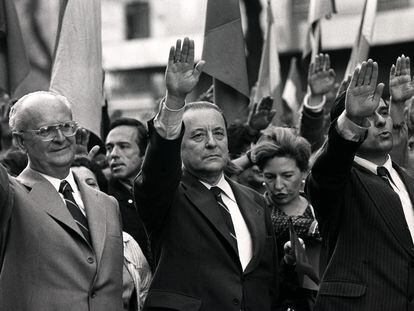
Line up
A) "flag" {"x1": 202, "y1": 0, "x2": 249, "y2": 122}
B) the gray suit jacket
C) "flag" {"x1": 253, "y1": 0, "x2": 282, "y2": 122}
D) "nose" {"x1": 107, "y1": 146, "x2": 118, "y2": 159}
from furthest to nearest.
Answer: "flag" {"x1": 253, "y1": 0, "x2": 282, "y2": 122} → "nose" {"x1": 107, "y1": 146, "x2": 118, "y2": 159} → "flag" {"x1": 202, "y1": 0, "x2": 249, "y2": 122} → the gray suit jacket

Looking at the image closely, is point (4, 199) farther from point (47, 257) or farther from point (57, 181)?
point (57, 181)

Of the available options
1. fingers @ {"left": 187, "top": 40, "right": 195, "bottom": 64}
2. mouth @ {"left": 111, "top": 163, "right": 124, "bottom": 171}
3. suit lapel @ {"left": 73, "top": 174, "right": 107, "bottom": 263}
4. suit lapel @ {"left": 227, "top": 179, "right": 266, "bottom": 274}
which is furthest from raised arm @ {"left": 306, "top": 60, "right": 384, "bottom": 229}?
mouth @ {"left": 111, "top": 163, "right": 124, "bottom": 171}

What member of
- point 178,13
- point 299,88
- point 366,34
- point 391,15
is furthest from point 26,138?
point 178,13

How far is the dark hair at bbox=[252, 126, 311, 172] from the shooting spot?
5.88 metres

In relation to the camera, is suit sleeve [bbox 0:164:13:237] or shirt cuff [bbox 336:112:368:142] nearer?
suit sleeve [bbox 0:164:13:237]

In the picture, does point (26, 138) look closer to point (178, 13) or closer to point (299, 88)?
point (299, 88)

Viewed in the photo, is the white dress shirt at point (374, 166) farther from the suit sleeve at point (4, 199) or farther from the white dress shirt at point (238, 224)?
the suit sleeve at point (4, 199)

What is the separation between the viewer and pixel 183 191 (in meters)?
4.73

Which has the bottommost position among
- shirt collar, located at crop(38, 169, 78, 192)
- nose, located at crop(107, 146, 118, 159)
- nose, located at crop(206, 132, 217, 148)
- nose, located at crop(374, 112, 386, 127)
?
nose, located at crop(107, 146, 118, 159)

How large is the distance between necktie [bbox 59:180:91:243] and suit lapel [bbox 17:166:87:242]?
0.24 feet

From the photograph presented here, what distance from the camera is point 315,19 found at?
7.97m

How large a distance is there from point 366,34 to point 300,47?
46.7ft

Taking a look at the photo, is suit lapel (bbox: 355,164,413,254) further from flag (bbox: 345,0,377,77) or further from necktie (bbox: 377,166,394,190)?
flag (bbox: 345,0,377,77)

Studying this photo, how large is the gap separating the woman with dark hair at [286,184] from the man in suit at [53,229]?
3.82 feet
